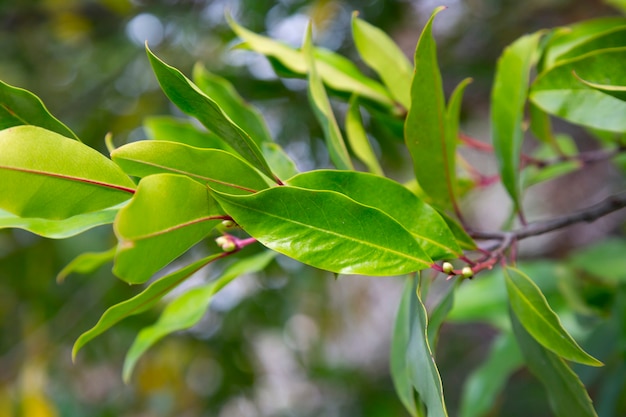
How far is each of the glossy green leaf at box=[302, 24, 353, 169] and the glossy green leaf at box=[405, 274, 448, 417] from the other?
0.11 m

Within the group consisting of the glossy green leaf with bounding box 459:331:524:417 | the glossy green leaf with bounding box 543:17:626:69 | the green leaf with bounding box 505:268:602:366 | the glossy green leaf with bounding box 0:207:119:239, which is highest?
the glossy green leaf with bounding box 0:207:119:239

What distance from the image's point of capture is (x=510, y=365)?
2.18 ft

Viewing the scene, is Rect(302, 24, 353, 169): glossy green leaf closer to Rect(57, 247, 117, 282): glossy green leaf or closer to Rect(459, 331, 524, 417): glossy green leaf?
Rect(57, 247, 117, 282): glossy green leaf

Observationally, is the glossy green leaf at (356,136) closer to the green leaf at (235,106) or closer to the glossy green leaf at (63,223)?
the green leaf at (235,106)

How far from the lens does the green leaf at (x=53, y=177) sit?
0.93 ft

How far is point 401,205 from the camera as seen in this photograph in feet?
1.13

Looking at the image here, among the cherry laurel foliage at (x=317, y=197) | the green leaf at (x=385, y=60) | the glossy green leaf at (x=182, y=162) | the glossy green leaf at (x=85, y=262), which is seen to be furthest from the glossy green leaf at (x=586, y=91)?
the glossy green leaf at (x=85, y=262)

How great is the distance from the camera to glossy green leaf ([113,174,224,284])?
0.82ft

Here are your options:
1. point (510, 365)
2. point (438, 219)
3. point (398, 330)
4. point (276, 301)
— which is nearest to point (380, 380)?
point (276, 301)

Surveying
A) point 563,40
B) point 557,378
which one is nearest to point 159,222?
point 557,378

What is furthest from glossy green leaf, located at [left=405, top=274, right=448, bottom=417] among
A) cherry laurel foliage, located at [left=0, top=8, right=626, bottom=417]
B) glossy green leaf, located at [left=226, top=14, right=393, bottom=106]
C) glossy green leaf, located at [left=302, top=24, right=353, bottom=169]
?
glossy green leaf, located at [left=226, top=14, right=393, bottom=106]

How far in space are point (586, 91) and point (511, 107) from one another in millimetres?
50

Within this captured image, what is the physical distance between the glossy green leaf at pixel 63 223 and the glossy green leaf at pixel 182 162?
38 millimetres

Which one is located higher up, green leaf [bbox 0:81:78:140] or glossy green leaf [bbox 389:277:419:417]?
green leaf [bbox 0:81:78:140]
